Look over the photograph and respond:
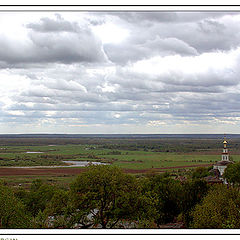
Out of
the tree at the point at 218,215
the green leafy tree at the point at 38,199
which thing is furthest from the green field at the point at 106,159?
the tree at the point at 218,215

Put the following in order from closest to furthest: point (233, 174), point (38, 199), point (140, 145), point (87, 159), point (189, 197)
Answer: point (189, 197) < point (38, 199) < point (233, 174) < point (87, 159) < point (140, 145)

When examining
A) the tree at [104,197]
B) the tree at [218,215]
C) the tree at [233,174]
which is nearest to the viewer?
the tree at [218,215]

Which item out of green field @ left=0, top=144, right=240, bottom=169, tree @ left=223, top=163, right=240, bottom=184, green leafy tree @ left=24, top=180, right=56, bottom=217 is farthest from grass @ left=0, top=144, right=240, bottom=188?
tree @ left=223, top=163, right=240, bottom=184

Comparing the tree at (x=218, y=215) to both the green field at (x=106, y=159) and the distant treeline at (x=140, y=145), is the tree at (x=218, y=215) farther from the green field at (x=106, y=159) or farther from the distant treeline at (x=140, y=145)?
the distant treeline at (x=140, y=145)

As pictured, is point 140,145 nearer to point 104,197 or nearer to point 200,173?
point 200,173

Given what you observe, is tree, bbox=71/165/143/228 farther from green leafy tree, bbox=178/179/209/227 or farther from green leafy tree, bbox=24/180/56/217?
green leafy tree, bbox=24/180/56/217

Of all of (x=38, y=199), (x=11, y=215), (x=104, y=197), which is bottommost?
(x=38, y=199)

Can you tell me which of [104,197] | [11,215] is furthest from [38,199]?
[104,197]
